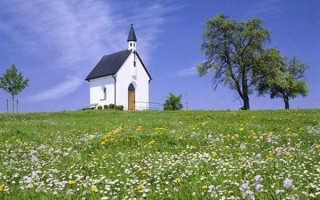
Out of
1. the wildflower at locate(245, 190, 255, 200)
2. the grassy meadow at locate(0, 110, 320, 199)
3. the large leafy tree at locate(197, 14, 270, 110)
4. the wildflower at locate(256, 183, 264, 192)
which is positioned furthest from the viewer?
the large leafy tree at locate(197, 14, 270, 110)

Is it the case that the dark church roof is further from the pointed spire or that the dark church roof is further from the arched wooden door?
the arched wooden door

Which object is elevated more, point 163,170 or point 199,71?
point 199,71

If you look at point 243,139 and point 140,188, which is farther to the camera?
point 243,139

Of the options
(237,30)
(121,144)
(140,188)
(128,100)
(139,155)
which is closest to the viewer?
(140,188)

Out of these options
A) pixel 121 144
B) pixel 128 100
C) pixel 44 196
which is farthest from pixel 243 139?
pixel 128 100

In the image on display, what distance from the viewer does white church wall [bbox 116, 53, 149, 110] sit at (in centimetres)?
6581

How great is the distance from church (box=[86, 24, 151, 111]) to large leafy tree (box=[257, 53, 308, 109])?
68.0 ft

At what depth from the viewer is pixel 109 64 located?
6994 centimetres

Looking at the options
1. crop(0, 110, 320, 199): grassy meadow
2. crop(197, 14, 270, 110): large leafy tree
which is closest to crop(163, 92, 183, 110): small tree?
crop(197, 14, 270, 110): large leafy tree

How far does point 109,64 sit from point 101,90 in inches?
203

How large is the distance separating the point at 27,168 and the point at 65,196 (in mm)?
2457

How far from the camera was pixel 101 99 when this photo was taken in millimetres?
68812

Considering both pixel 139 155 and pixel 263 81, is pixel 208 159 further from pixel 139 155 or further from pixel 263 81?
pixel 263 81

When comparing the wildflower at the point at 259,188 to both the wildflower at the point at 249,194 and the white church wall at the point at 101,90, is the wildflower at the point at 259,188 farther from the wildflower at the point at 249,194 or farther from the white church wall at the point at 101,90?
the white church wall at the point at 101,90
